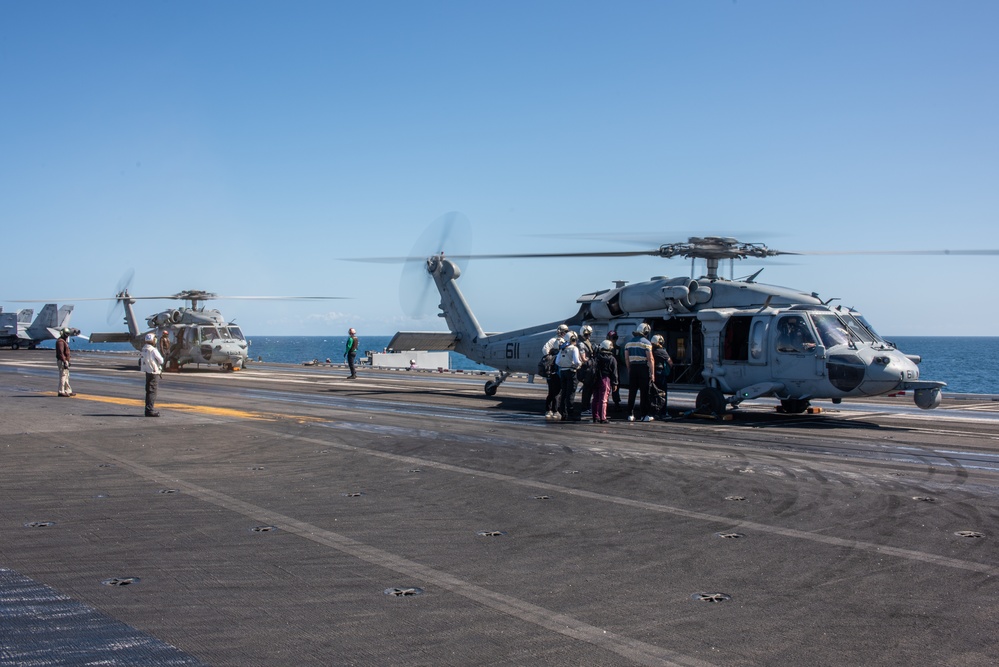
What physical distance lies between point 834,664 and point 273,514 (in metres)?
5.19

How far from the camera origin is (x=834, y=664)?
13.9ft

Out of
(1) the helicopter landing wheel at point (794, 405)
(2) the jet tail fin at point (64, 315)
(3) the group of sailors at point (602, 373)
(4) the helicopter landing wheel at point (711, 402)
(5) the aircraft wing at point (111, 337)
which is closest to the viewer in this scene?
(3) the group of sailors at point (602, 373)

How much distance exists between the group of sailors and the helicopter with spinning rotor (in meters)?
1.05

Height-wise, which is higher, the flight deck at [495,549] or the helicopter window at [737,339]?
the helicopter window at [737,339]

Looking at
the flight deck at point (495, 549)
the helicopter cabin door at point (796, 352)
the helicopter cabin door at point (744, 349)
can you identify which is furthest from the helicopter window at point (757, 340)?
the flight deck at point (495, 549)

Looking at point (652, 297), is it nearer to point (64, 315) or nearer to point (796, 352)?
point (796, 352)

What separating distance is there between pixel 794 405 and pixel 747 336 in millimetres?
1937

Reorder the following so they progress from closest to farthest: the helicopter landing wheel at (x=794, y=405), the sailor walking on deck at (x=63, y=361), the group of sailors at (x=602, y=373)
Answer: the group of sailors at (x=602, y=373), the helicopter landing wheel at (x=794, y=405), the sailor walking on deck at (x=63, y=361)

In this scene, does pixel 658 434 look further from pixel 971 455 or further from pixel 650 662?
pixel 650 662

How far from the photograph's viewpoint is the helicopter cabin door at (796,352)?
15758 mm

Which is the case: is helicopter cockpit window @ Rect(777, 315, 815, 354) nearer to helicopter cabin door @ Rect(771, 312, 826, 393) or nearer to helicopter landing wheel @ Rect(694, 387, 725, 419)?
helicopter cabin door @ Rect(771, 312, 826, 393)

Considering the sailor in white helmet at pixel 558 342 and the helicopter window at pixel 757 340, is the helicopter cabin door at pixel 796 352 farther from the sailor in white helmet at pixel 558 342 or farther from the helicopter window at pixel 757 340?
the sailor in white helmet at pixel 558 342

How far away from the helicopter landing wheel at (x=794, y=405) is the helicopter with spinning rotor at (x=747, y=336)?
2cm

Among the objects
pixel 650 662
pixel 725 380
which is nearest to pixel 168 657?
pixel 650 662
